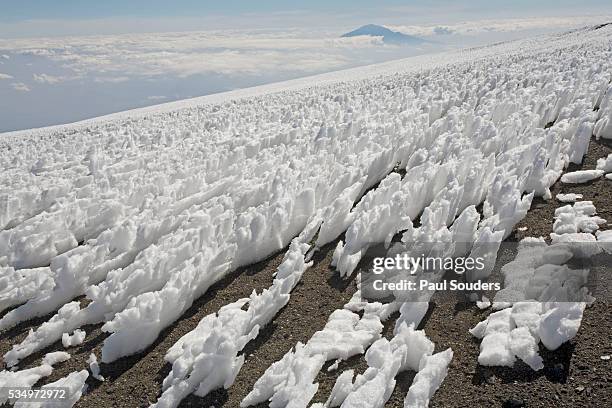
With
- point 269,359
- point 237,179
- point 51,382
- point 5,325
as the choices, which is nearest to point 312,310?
point 269,359

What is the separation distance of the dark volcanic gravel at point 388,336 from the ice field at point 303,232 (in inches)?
5.4

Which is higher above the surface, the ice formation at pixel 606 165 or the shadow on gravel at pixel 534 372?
the ice formation at pixel 606 165

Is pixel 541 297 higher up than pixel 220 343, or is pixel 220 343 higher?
pixel 541 297

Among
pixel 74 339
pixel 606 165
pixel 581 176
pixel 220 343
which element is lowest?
pixel 74 339

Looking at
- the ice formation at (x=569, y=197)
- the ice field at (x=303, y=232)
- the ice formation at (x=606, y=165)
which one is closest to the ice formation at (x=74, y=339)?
the ice field at (x=303, y=232)

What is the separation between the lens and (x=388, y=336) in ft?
17.6

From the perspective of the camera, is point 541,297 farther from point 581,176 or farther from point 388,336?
point 581,176

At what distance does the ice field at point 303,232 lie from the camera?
198 inches

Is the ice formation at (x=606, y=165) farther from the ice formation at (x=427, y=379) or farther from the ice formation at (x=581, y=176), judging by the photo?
the ice formation at (x=427, y=379)

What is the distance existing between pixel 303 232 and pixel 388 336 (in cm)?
303

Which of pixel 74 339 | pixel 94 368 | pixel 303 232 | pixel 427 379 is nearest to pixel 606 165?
pixel 303 232

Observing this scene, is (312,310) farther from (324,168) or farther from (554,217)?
(324,168)

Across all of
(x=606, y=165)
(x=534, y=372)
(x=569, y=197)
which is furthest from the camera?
(x=606, y=165)

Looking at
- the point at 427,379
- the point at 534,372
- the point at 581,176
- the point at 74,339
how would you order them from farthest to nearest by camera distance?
the point at 581,176
the point at 74,339
the point at 427,379
the point at 534,372
